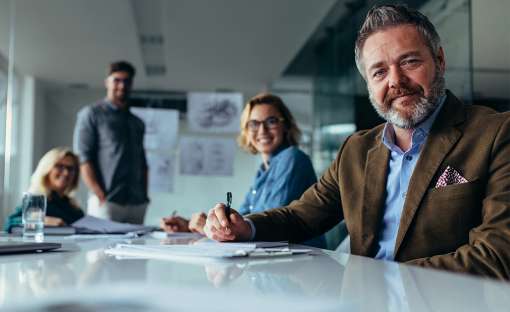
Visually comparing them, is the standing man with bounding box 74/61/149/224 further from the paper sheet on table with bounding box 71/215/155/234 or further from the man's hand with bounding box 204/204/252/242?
the man's hand with bounding box 204/204/252/242

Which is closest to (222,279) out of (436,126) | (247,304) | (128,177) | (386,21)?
(247,304)

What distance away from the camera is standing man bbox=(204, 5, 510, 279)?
3.74ft

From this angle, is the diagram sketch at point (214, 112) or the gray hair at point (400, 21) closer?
the gray hair at point (400, 21)

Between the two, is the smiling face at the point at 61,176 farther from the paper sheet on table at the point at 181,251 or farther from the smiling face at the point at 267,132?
the paper sheet on table at the point at 181,251

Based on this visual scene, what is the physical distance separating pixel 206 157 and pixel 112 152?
1.42 m

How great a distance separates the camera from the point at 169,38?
5.26 metres

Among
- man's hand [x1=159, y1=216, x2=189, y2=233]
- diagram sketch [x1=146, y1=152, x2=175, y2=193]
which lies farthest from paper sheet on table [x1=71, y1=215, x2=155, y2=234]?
diagram sketch [x1=146, y1=152, x2=175, y2=193]

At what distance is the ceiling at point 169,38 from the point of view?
4543 mm

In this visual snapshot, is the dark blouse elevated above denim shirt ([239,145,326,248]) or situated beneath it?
situated beneath

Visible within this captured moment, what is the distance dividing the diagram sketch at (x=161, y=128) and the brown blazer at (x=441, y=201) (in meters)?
3.35

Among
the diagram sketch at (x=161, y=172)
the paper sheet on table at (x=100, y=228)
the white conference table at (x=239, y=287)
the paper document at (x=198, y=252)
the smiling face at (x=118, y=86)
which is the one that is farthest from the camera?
the diagram sketch at (x=161, y=172)

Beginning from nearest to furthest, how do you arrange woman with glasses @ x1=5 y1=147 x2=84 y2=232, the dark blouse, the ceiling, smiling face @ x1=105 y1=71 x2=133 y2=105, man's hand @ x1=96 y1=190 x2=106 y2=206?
the dark blouse → woman with glasses @ x1=5 y1=147 x2=84 y2=232 → man's hand @ x1=96 y1=190 x2=106 y2=206 → smiling face @ x1=105 y1=71 x2=133 y2=105 → the ceiling

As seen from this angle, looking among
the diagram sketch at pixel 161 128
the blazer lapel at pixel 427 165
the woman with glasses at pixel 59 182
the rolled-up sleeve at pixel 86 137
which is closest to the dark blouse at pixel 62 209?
the woman with glasses at pixel 59 182

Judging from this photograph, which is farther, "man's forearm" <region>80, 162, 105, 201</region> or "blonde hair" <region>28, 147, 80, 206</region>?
"man's forearm" <region>80, 162, 105, 201</region>
